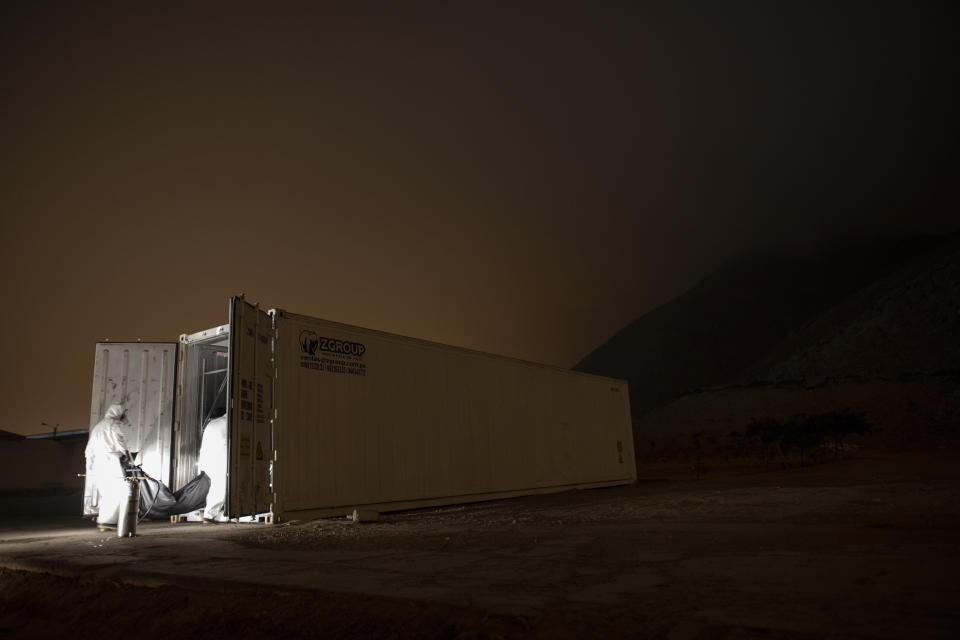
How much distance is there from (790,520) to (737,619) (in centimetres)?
477

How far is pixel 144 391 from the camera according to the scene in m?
10.9

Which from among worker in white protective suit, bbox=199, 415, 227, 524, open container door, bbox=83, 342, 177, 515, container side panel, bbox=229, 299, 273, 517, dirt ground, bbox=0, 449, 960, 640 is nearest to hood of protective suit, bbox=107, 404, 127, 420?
open container door, bbox=83, 342, 177, 515

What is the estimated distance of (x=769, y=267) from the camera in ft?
380

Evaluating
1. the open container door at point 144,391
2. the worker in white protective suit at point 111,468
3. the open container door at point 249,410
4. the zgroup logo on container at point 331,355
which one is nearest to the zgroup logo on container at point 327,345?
the zgroup logo on container at point 331,355

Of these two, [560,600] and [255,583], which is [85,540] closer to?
[255,583]

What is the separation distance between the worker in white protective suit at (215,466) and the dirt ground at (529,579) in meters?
1.62

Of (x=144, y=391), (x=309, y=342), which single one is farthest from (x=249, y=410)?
(x=144, y=391)

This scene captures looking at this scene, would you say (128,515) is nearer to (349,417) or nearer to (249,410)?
(249,410)

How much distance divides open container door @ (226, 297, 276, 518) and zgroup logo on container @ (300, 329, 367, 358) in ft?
2.16

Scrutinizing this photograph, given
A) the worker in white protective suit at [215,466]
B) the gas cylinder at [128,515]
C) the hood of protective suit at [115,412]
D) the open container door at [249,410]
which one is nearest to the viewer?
the open container door at [249,410]

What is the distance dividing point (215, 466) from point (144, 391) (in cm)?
192

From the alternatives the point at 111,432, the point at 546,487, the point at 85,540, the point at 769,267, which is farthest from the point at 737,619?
the point at 769,267

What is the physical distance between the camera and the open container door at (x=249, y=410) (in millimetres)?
8188

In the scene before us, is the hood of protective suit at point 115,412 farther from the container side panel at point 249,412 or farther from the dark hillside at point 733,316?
the dark hillside at point 733,316
